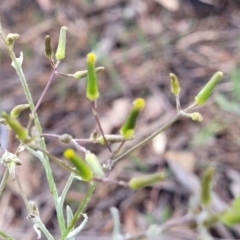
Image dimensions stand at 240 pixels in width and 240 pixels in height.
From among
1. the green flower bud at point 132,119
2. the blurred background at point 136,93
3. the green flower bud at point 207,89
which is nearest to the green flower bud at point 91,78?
the green flower bud at point 132,119

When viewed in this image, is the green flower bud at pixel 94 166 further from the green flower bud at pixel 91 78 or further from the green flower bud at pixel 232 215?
the green flower bud at pixel 232 215

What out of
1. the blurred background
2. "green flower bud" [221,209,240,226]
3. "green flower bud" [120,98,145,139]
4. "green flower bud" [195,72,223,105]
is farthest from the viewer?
the blurred background

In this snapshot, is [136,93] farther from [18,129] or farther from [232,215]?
[232,215]

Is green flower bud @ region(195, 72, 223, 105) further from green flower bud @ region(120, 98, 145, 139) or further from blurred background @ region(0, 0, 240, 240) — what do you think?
blurred background @ region(0, 0, 240, 240)

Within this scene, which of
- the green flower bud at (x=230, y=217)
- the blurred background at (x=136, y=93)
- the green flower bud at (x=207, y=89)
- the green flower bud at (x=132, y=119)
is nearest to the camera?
the green flower bud at (x=230, y=217)

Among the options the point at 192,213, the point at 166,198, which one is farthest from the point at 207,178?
the point at 166,198

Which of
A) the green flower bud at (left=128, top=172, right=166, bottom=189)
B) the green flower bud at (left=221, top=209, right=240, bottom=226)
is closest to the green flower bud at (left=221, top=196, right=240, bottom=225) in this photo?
the green flower bud at (left=221, top=209, right=240, bottom=226)

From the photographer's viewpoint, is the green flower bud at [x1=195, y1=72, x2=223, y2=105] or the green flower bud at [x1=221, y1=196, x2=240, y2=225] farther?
the green flower bud at [x1=195, y1=72, x2=223, y2=105]
